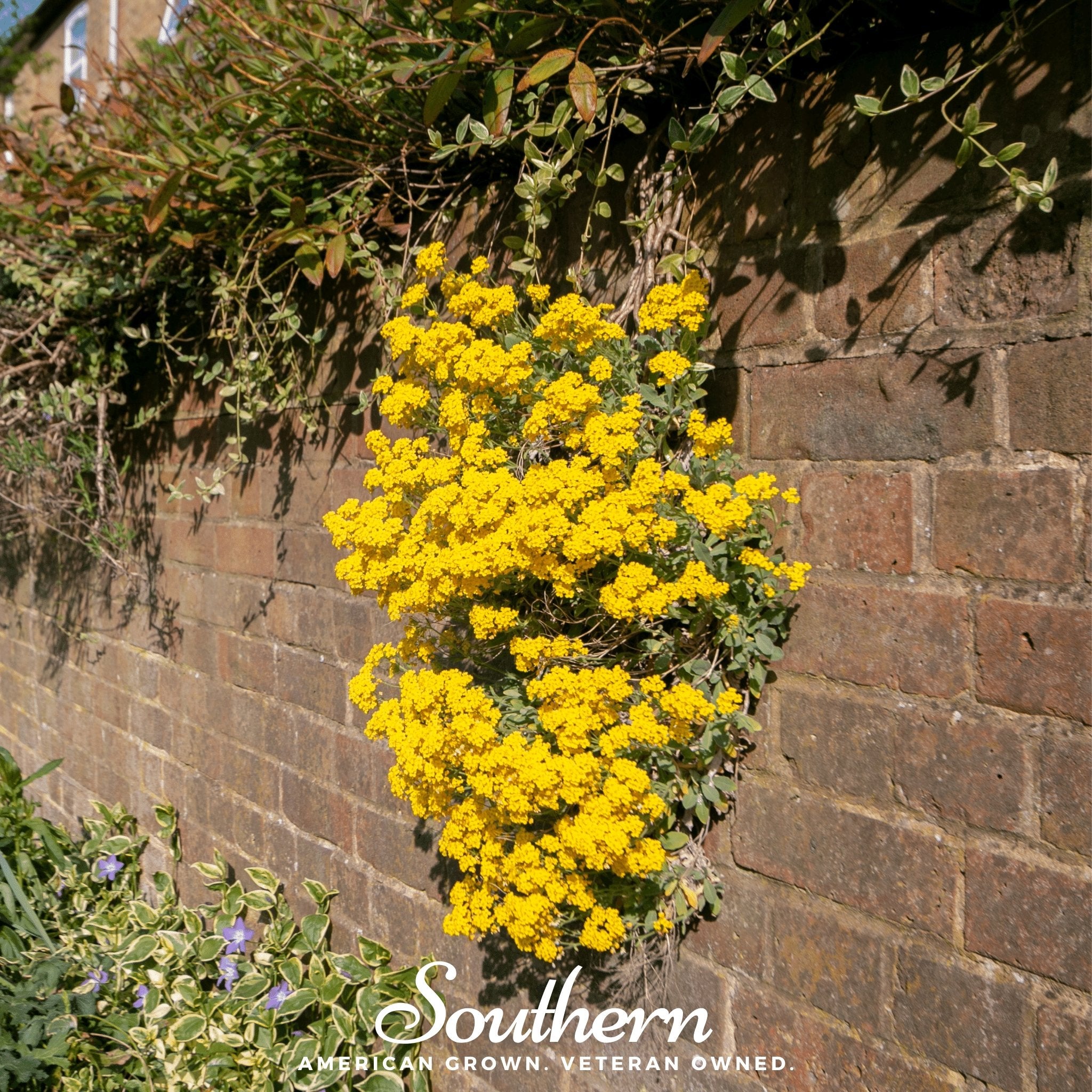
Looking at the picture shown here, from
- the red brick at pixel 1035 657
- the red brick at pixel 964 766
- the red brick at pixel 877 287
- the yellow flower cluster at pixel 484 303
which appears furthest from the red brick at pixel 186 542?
the red brick at pixel 1035 657

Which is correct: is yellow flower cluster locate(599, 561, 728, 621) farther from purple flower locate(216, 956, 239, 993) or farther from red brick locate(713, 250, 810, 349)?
purple flower locate(216, 956, 239, 993)

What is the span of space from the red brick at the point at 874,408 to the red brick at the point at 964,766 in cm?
40

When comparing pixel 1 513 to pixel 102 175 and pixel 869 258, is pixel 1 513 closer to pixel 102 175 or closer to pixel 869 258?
pixel 102 175

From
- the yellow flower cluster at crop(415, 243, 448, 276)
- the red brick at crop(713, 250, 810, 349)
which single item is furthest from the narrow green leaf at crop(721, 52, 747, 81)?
the yellow flower cluster at crop(415, 243, 448, 276)

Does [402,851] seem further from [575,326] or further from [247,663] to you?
[575,326]

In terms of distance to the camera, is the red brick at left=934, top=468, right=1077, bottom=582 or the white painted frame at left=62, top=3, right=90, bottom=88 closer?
the red brick at left=934, top=468, right=1077, bottom=582

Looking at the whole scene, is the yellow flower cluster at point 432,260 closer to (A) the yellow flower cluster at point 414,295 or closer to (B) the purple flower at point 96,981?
(A) the yellow flower cluster at point 414,295

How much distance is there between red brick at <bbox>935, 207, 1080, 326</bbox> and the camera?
1244 mm

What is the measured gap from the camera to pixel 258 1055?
243cm

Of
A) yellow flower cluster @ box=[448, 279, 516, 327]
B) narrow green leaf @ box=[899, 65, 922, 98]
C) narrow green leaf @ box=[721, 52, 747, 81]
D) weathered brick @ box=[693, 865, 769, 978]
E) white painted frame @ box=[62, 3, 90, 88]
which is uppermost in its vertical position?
white painted frame @ box=[62, 3, 90, 88]

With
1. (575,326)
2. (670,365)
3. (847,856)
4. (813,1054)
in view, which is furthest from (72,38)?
(813,1054)

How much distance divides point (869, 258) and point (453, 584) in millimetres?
845

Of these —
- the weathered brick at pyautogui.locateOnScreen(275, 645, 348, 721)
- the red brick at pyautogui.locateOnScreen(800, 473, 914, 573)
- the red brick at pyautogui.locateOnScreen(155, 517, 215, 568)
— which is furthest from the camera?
the red brick at pyautogui.locateOnScreen(155, 517, 215, 568)

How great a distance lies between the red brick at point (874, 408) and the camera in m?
1.35
